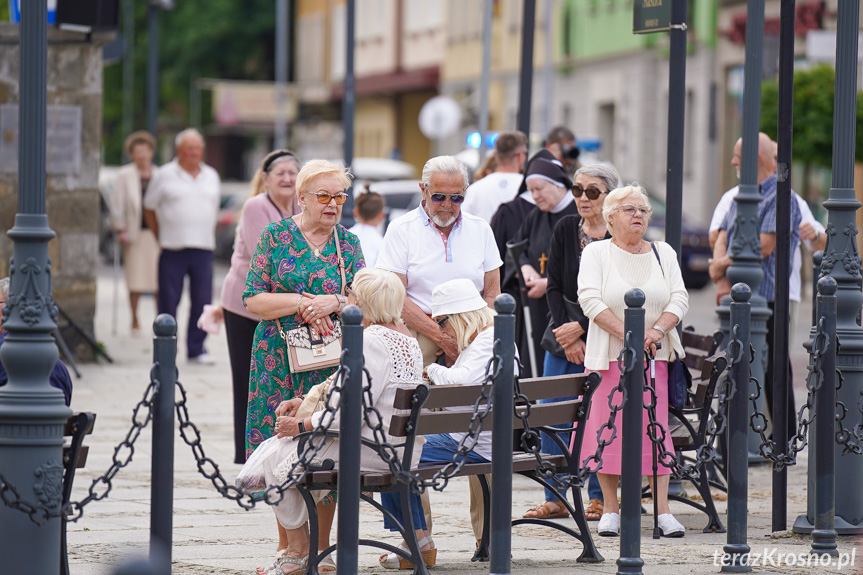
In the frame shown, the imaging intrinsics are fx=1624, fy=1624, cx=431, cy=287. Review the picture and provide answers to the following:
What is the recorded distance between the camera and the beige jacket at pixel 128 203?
685 inches

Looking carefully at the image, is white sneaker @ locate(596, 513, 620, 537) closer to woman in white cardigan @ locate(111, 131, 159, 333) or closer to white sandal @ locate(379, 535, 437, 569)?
white sandal @ locate(379, 535, 437, 569)

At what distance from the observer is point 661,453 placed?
7711 millimetres

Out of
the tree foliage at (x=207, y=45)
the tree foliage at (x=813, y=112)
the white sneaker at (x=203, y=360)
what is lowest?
the white sneaker at (x=203, y=360)

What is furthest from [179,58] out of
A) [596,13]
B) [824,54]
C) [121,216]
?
[824,54]

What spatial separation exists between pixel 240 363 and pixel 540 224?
1990 mm

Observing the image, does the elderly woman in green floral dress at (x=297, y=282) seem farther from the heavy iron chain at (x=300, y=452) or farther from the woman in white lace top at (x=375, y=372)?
the heavy iron chain at (x=300, y=452)

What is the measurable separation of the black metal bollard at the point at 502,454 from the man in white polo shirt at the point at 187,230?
9.75m

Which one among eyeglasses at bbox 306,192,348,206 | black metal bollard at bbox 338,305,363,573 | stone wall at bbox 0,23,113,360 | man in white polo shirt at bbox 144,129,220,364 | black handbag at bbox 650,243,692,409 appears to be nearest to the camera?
black metal bollard at bbox 338,305,363,573

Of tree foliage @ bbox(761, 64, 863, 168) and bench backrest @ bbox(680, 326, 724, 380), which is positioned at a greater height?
tree foliage @ bbox(761, 64, 863, 168)

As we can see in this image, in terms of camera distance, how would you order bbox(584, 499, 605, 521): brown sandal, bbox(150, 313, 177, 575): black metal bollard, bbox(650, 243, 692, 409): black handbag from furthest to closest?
1. bbox(584, 499, 605, 521): brown sandal
2. bbox(650, 243, 692, 409): black handbag
3. bbox(150, 313, 177, 575): black metal bollard

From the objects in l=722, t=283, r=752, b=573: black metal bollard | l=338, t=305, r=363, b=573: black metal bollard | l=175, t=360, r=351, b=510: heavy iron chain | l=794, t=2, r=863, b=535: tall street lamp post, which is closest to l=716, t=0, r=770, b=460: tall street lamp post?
l=794, t=2, r=863, b=535: tall street lamp post

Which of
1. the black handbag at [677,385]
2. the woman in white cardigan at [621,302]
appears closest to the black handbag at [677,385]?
the black handbag at [677,385]

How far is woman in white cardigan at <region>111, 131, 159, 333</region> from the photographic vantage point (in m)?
17.4

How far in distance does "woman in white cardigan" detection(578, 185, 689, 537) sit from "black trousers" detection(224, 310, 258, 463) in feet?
7.61
